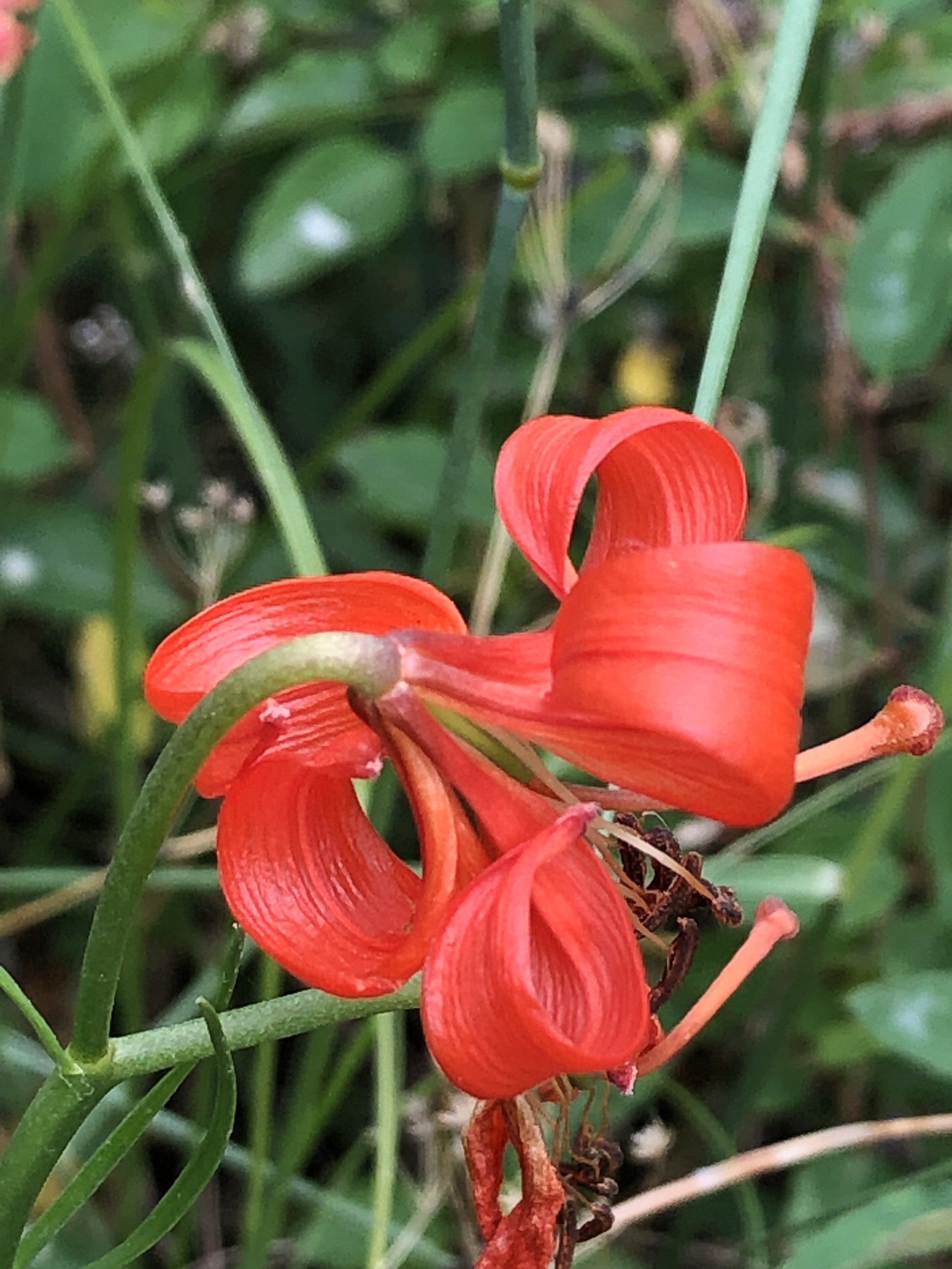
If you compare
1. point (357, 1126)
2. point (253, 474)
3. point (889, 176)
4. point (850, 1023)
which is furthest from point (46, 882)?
point (889, 176)

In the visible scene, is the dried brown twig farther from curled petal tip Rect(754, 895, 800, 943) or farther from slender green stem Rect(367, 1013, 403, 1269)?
curled petal tip Rect(754, 895, 800, 943)

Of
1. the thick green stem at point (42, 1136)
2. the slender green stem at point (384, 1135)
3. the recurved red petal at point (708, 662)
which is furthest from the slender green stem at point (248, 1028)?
the slender green stem at point (384, 1135)

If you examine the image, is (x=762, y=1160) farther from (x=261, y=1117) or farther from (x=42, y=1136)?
(x=42, y=1136)

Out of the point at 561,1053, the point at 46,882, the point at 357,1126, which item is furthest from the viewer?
the point at 357,1126

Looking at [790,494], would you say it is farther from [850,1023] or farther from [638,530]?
[638,530]

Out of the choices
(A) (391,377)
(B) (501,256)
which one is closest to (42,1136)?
(B) (501,256)
